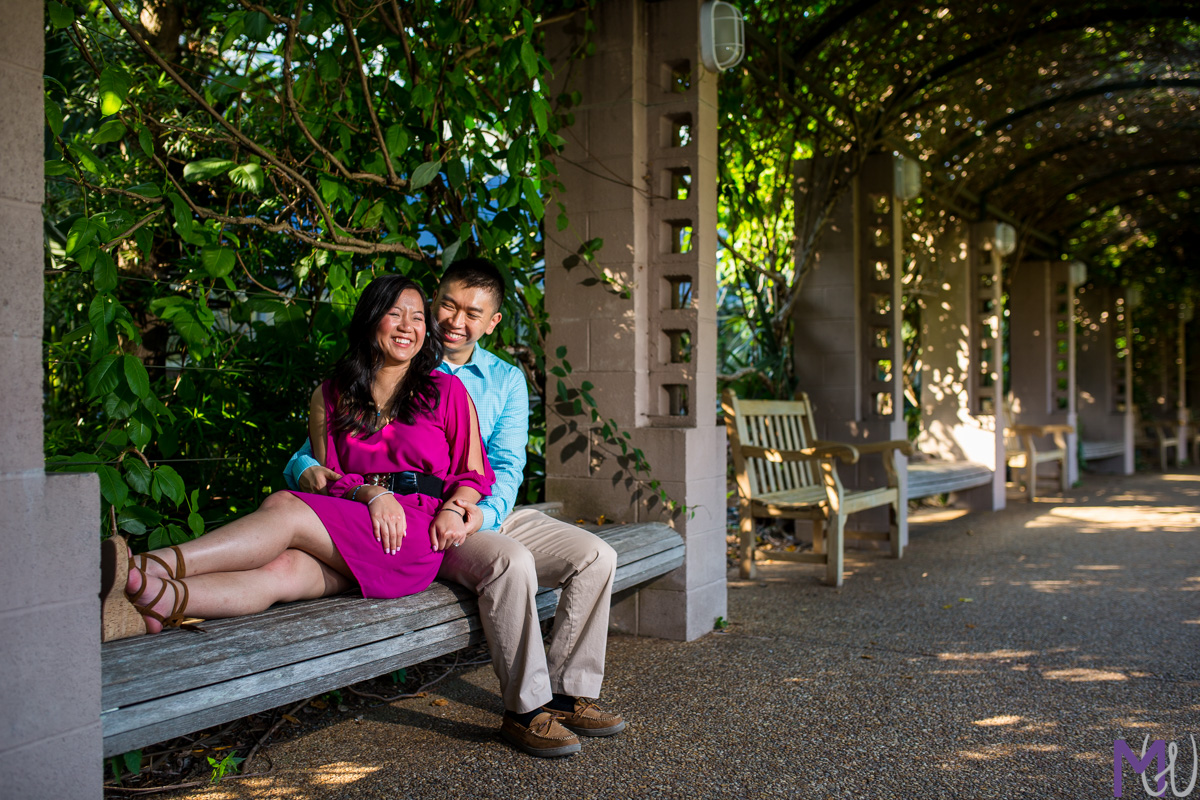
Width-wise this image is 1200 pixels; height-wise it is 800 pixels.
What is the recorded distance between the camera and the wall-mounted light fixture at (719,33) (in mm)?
3709

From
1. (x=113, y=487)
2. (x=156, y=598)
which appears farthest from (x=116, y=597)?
(x=113, y=487)

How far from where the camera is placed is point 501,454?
9.70ft

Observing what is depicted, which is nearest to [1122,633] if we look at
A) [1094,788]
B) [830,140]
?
[1094,788]

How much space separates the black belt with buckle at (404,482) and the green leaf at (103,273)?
81 cm

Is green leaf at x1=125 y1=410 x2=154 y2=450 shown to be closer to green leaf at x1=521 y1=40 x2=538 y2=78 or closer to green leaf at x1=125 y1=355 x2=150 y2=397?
green leaf at x1=125 y1=355 x2=150 y2=397

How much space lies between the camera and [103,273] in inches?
84.8

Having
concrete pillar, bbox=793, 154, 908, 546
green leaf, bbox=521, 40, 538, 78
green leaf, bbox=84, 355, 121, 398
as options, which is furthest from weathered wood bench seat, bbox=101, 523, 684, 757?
concrete pillar, bbox=793, 154, 908, 546

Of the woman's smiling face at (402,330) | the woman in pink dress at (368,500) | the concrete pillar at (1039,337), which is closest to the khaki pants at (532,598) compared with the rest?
the woman in pink dress at (368,500)

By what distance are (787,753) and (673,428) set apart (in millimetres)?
1532

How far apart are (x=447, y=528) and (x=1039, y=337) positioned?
982 centimetres

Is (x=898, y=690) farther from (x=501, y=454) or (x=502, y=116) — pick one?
(x=502, y=116)

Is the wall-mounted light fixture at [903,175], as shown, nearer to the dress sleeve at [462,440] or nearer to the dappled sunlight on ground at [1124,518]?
the dappled sunlight on ground at [1124,518]

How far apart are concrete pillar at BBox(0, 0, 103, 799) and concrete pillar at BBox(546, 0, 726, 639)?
7.76ft

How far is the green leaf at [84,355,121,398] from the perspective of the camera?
7.00 ft
